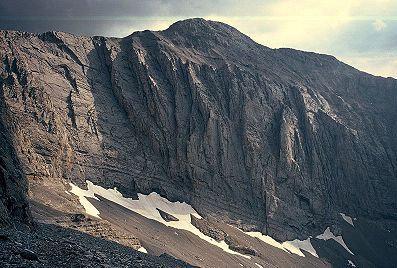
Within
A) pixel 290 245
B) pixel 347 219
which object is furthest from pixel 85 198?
pixel 347 219

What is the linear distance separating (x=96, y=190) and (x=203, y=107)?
3414cm

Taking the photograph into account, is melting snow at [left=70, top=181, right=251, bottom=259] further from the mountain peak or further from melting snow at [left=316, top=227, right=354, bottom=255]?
the mountain peak

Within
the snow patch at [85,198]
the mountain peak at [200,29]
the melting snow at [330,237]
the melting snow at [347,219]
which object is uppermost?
the mountain peak at [200,29]

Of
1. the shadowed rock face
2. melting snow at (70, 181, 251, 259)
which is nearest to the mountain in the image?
the shadowed rock face

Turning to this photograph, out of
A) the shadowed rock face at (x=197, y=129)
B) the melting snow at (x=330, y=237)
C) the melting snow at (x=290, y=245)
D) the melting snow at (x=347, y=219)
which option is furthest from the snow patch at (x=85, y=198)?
the melting snow at (x=347, y=219)

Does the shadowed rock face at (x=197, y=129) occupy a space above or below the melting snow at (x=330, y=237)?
above

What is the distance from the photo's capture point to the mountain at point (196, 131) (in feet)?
281

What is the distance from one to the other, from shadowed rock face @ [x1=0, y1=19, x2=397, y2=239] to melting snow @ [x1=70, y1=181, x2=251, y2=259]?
2.24 m

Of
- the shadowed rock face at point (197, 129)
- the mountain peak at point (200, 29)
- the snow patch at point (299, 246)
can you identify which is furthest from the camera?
the mountain peak at point (200, 29)

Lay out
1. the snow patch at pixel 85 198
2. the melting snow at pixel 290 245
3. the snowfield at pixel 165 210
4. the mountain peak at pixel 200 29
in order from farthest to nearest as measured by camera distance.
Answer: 1. the mountain peak at pixel 200 29
2. the melting snow at pixel 290 245
3. the snowfield at pixel 165 210
4. the snow patch at pixel 85 198

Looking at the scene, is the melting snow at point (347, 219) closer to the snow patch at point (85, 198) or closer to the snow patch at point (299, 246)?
the snow patch at point (299, 246)

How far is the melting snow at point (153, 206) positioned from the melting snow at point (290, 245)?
454 inches

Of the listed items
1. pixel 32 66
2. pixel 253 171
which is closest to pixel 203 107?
pixel 253 171

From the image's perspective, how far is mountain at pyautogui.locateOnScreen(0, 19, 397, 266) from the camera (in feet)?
281
